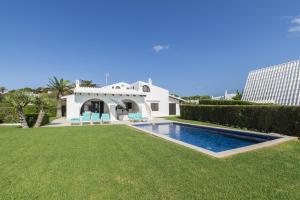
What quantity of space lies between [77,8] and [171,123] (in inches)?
927

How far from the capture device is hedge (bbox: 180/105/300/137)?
522 inches

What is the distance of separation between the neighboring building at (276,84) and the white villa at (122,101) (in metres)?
21.5

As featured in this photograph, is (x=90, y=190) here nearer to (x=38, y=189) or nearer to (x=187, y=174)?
(x=38, y=189)

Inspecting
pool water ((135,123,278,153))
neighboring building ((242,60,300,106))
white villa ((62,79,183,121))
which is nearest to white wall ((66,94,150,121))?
white villa ((62,79,183,121))

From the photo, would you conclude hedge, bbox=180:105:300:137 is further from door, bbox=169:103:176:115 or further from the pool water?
door, bbox=169:103:176:115

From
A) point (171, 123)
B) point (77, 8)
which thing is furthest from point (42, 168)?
point (77, 8)

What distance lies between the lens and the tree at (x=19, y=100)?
18.0 metres

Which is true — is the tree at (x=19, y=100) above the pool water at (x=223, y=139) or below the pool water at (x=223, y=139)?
above

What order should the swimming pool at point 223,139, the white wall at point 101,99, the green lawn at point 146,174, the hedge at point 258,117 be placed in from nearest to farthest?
1. the green lawn at point 146,174
2. the swimming pool at point 223,139
3. the hedge at point 258,117
4. the white wall at point 101,99

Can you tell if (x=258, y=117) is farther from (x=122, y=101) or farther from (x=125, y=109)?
(x=122, y=101)

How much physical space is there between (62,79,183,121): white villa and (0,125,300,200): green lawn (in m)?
17.4

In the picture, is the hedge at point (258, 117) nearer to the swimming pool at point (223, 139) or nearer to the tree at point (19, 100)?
the swimming pool at point (223, 139)

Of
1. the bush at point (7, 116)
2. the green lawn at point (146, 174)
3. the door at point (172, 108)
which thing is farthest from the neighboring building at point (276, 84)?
the bush at point (7, 116)

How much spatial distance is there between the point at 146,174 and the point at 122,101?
2634cm
